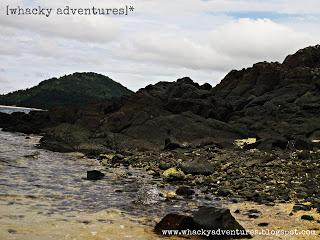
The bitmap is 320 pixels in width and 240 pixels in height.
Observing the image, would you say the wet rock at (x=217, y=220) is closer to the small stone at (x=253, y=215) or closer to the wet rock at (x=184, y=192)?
the small stone at (x=253, y=215)

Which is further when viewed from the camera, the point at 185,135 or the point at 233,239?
the point at 185,135

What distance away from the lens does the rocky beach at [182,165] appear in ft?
48.1

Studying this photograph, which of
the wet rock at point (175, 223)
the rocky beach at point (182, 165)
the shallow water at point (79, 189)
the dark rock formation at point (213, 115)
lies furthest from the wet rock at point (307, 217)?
the dark rock formation at point (213, 115)

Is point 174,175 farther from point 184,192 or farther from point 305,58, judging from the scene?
point 305,58

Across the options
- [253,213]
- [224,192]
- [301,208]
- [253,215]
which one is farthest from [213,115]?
[253,215]

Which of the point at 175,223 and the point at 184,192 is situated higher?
the point at 175,223

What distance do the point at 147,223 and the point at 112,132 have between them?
3526 cm

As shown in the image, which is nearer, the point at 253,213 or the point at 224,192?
the point at 253,213

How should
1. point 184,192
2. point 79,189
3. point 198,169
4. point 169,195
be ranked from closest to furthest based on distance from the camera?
point 169,195, point 184,192, point 79,189, point 198,169

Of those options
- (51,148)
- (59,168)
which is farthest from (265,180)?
(51,148)

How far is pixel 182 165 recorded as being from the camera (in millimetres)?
27516

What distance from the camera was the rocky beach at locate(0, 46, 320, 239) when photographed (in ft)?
48.1

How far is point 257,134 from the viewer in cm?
4538

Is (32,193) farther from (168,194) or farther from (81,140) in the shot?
(81,140)
